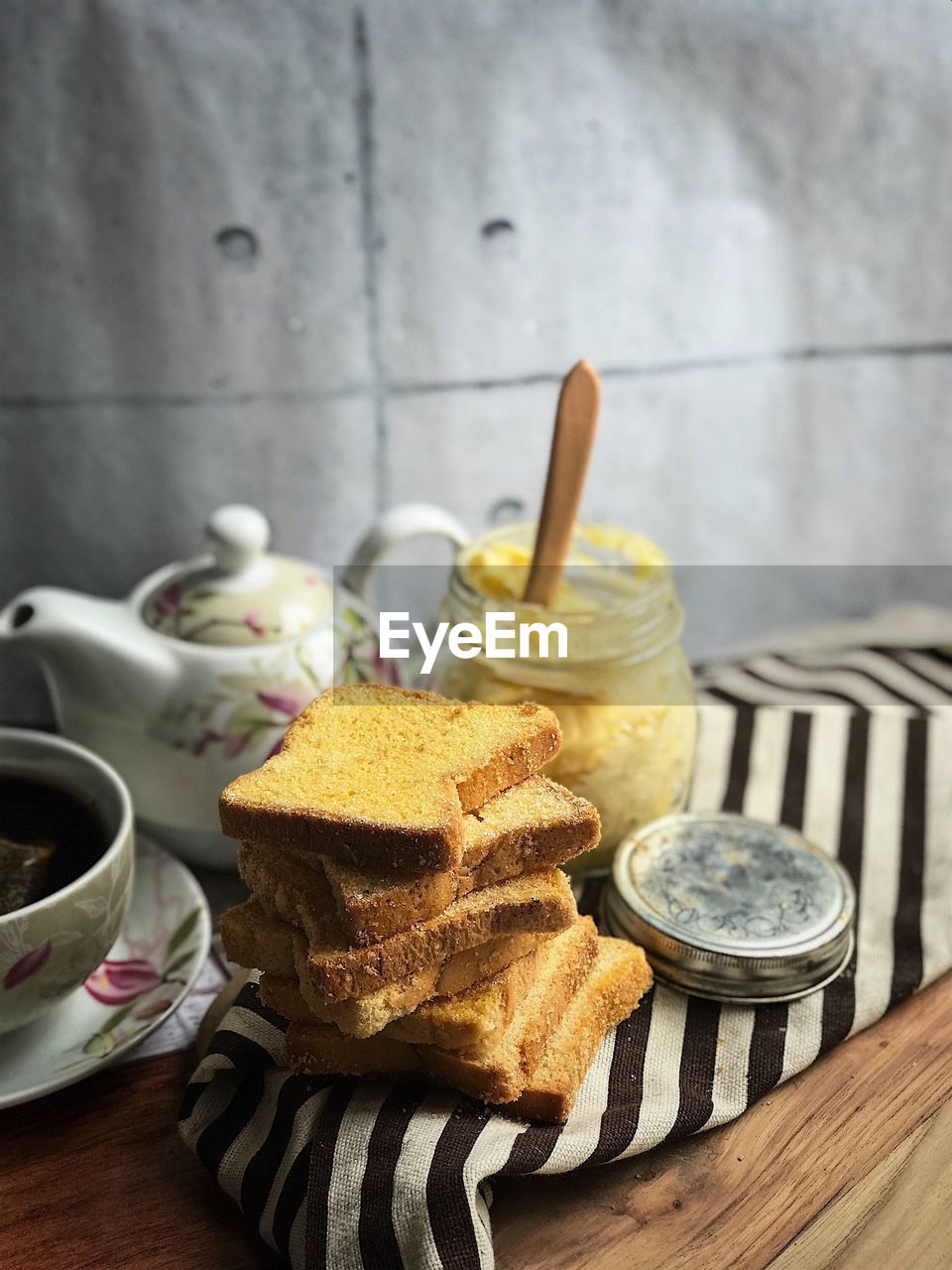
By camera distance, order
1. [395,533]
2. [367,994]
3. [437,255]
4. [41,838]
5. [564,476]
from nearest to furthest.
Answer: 1. [367,994]
2. [41,838]
3. [564,476]
4. [395,533]
5. [437,255]

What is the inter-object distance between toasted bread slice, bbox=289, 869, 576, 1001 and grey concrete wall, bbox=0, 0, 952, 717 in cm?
59

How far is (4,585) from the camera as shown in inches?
46.8

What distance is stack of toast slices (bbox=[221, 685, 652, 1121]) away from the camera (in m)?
Result: 0.69

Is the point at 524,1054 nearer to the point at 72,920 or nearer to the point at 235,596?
the point at 72,920

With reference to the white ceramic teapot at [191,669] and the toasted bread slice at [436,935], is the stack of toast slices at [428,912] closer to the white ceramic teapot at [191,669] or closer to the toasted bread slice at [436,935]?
the toasted bread slice at [436,935]

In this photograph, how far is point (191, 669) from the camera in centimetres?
97

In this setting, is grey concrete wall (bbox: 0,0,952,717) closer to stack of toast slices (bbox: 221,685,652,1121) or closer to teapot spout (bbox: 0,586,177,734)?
teapot spout (bbox: 0,586,177,734)

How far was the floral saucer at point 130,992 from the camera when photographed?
0.80 metres

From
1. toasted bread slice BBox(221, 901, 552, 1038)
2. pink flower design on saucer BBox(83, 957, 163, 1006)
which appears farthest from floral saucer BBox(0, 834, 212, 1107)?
toasted bread slice BBox(221, 901, 552, 1038)

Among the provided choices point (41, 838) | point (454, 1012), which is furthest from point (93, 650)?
point (454, 1012)

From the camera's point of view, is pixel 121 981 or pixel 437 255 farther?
pixel 437 255

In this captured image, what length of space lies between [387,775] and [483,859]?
0.26 feet

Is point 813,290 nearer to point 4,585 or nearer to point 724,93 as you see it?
point 724,93

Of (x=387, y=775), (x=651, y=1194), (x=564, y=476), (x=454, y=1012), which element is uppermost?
(x=564, y=476)
